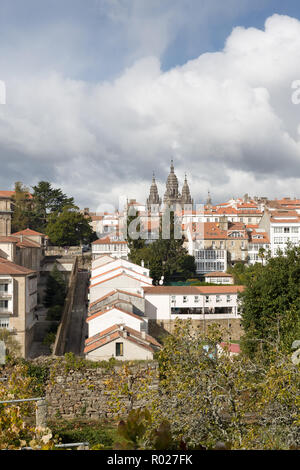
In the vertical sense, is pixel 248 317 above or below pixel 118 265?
below

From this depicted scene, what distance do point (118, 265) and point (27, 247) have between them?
929 cm

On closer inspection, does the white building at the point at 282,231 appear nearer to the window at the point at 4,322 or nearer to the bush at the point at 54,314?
the bush at the point at 54,314

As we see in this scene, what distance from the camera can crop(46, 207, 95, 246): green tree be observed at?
58781 mm

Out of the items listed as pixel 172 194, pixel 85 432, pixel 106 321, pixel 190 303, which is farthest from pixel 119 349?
pixel 172 194

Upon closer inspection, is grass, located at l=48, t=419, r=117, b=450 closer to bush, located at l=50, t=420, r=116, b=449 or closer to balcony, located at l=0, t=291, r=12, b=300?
bush, located at l=50, t=420, r=116, b=449

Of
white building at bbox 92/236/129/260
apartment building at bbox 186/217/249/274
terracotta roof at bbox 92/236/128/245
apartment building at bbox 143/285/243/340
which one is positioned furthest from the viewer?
apartment building at bbox 186/217/249/274

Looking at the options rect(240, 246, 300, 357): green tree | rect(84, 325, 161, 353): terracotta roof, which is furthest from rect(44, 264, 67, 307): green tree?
rect(240, 246, 300, 357): green tree

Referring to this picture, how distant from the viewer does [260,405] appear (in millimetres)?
9414

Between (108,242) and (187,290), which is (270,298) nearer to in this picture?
(187,290)

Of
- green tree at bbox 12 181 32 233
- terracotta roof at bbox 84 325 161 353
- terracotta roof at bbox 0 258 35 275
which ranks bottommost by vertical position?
terracotta roof at bbox 84 325 161 353
